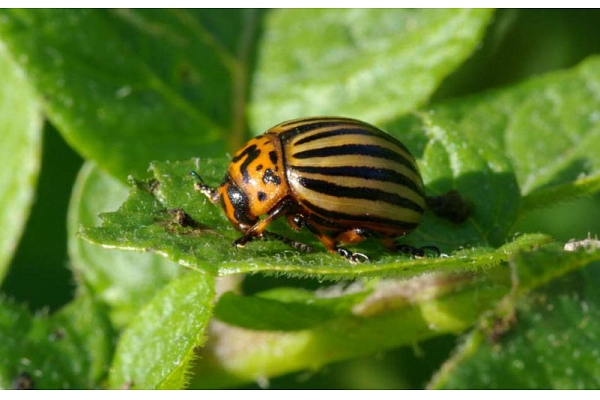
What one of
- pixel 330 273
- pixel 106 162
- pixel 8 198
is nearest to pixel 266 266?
pixel 330 273

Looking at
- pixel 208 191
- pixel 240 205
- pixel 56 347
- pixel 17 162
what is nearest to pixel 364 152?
pixel 240 205

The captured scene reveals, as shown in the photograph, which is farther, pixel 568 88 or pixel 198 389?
pixel 568 88

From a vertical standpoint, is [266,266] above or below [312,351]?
above

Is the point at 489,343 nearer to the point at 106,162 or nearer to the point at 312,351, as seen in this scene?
the point at 312,351

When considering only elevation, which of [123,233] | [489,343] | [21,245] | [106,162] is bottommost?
[21,245]

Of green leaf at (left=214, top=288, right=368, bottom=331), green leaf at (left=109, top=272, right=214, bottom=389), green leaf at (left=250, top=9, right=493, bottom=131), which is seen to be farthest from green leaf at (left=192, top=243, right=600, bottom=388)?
green leaf at (left=250, top=9, right=493, bottom=131)

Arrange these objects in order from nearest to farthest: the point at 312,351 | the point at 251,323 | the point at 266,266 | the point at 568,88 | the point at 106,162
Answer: the point at 266,266, the point at 251,323, the point at 312,351, the point at 106,162, the point at 568,88

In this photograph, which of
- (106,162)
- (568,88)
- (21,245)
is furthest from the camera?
(21,245)

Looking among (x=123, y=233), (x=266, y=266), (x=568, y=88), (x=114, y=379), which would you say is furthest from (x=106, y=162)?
(x=568, y=88)

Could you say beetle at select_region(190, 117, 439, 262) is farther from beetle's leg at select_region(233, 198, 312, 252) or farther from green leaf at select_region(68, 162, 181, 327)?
green leaf at select_region(68, 162, 181, 327)
